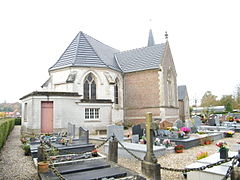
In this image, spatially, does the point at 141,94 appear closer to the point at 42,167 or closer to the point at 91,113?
the point at 91,113

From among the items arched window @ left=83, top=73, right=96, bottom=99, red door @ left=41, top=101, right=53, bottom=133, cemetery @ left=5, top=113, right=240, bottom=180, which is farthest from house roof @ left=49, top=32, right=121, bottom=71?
cemetery @ left=5, top=113, right=240, bottom=180

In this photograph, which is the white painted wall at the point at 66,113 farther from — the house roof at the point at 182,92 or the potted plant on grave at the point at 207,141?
the house roof at the point at 182,92

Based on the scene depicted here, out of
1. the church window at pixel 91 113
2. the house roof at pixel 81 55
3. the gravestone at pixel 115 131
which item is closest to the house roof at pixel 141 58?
the house roof at pixel 81 55

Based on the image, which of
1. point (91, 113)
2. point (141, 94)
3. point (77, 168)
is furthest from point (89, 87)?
point (77, 168)

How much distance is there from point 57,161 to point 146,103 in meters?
17.2

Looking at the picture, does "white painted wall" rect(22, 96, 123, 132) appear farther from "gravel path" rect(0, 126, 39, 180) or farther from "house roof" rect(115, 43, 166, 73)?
"house roof" rect(115, 43, 166, 73)

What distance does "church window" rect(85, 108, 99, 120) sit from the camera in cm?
1756

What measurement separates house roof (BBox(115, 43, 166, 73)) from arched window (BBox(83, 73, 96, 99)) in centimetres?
551

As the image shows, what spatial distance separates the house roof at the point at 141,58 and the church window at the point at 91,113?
8.66 m

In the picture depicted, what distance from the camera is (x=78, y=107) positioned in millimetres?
17000

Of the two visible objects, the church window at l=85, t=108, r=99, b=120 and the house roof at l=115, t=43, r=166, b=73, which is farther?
the house roof at l=115, t=43, r=166, b=73

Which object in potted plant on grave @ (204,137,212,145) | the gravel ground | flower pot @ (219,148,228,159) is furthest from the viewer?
potted plant on grave @ (204,137,212,145)

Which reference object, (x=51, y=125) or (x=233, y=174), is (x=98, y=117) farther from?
(x=233, y=174)

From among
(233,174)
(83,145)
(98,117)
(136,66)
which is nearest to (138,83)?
(136,66)
